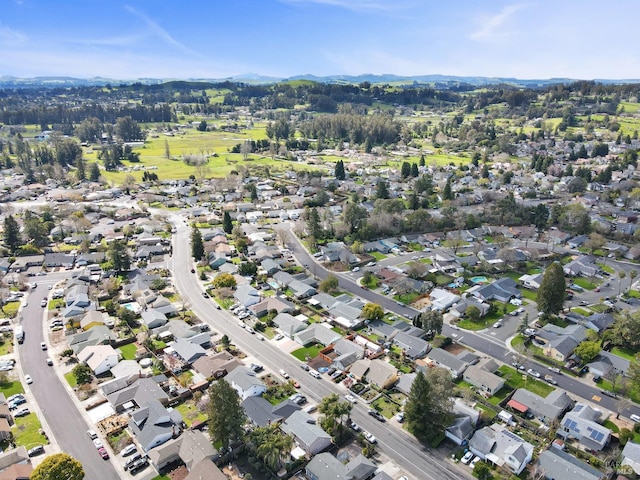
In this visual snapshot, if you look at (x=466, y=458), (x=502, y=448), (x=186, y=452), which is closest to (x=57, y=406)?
(x=186, y=452)

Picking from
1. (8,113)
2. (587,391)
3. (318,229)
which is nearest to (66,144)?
(8,113)

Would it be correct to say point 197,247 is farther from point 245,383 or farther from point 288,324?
point 245,383

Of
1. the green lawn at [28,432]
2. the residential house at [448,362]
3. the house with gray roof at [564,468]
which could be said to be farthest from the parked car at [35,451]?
the house with gray roof at [564,468]

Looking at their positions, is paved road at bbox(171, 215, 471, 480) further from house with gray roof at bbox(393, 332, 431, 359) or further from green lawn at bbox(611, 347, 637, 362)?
green lawn at bbox(611, 347, 637, 362)

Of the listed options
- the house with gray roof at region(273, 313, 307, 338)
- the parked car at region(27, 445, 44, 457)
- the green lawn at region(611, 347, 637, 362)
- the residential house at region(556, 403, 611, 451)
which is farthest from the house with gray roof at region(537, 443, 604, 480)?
the parked car at region(27, 445, 44, 457)

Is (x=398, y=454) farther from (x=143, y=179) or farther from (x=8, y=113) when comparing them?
(x=8, y=113)

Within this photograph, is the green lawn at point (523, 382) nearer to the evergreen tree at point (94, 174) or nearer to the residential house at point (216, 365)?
the residential house at point (216, 365)
